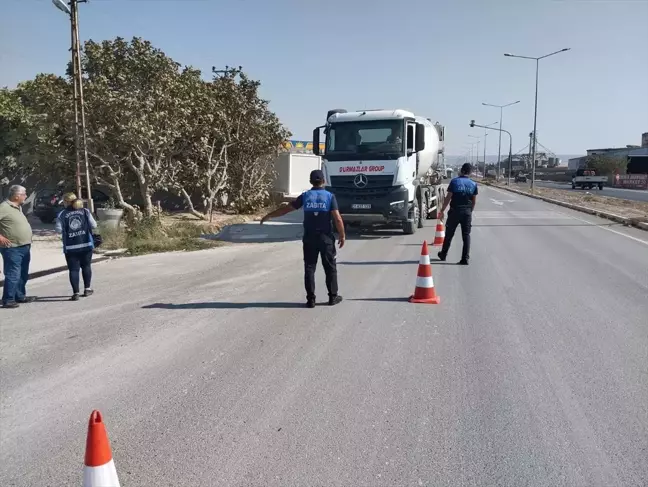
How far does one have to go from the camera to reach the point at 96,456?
7.96ft

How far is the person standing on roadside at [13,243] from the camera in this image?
7152 mm

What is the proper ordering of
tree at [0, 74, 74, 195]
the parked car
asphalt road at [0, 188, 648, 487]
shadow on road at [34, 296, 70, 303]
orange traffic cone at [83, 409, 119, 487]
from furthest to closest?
the parked car < tree at [0, 74, 74, 195] < shadow on road at [34, 296, 70, 303] < asphalt road at [0, 188, 648, 487] < orange traffic cone at [83, 409, 119, 487]

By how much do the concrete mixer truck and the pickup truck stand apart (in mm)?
45682

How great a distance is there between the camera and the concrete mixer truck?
1383 centimetres

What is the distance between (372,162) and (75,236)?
812 centimetres

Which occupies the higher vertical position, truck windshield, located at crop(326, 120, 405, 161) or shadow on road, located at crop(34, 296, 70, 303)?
truck windshield, located at crop(326, 120, 405, 161)

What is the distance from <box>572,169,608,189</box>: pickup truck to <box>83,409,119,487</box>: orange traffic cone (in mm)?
58100

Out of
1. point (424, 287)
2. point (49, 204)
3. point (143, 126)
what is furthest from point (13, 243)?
point (49, 204)

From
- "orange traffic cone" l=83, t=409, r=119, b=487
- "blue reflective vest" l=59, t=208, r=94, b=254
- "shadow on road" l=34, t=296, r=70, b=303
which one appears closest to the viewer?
"orange traffic cone" l=83, t=409, r=119, b=487

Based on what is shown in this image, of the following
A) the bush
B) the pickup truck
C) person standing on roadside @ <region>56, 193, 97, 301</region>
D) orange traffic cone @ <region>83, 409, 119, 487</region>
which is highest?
the pickup truck

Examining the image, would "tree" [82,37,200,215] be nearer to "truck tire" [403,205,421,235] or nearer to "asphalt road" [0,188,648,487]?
"truck tire" [403,205,421,235]

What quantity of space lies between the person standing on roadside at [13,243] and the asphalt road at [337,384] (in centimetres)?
28

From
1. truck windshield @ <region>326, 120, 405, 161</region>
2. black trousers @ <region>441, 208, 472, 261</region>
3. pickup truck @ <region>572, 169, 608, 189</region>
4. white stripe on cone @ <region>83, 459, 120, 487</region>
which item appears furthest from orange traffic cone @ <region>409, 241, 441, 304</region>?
pickup truck @ <region>572, 169, 608, 189</region>

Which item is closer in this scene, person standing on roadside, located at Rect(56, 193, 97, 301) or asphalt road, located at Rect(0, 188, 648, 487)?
asphalt road, located at Rect(0, 188, 648, 487)
